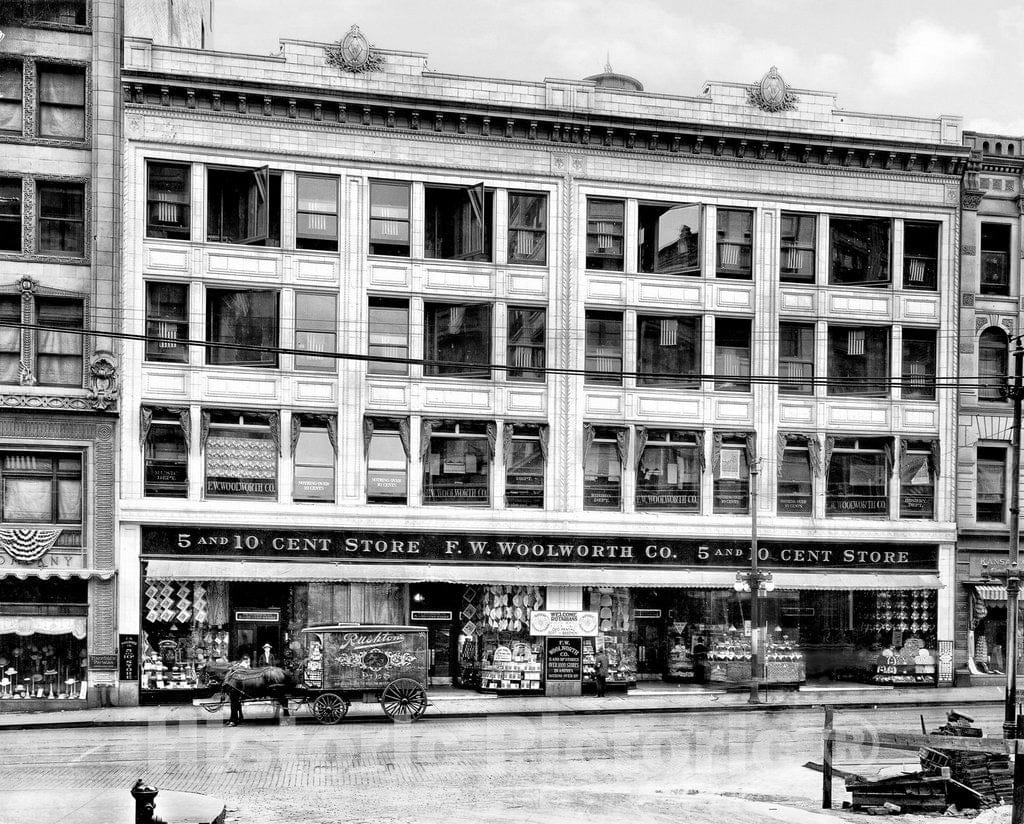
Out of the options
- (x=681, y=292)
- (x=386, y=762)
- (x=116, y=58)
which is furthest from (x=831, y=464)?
(x=116, y=58)

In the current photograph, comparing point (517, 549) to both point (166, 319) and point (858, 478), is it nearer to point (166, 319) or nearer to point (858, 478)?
point (858, 478)

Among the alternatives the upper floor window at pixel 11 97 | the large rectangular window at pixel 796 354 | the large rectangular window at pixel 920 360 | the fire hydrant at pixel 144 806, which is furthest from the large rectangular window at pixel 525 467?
the fire hydrant at pixel 144 806

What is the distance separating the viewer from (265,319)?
32.8 metres

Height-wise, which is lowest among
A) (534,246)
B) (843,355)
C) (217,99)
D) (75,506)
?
(75,506)

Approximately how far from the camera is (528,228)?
3444 cm

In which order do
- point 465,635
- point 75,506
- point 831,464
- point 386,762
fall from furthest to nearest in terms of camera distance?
point 831,464 → point 465,635 → point 75,506 → point 386,762

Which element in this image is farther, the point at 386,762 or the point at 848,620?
the point at 848,620

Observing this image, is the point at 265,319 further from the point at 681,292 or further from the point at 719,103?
the point at 719,103

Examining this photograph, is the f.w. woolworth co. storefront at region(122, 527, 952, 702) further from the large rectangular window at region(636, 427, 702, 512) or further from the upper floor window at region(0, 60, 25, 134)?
the upper floor window at region(0, 60, 25, 134)

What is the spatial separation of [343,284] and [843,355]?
15.9m

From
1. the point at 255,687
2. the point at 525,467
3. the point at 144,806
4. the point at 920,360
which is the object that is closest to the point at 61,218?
the point at 255,687

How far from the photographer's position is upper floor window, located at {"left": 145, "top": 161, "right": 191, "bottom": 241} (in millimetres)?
32062

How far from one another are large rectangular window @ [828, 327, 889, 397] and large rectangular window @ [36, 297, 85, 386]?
22.5 meters

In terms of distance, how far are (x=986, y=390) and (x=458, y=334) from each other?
17.2 m
